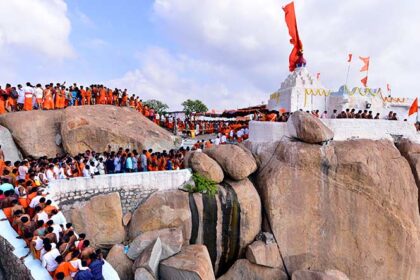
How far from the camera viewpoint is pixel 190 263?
9.86m

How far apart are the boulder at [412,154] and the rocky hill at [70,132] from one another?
1090 cm

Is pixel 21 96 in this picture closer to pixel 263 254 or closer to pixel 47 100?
pixel 47 100

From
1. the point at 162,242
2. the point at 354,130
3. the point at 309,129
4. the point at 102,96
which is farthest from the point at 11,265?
the point at 354,130

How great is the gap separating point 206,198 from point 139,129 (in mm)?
5438

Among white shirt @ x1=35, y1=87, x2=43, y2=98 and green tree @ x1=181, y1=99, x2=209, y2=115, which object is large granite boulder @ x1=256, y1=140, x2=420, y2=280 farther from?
green tree @ x1=181, y1=99, x2=209, y2=115

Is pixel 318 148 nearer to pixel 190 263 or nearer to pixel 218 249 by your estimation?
pixel 218 249

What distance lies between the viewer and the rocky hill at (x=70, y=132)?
1360 centimetres

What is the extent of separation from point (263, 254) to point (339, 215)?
11.3ft

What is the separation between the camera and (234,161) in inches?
480

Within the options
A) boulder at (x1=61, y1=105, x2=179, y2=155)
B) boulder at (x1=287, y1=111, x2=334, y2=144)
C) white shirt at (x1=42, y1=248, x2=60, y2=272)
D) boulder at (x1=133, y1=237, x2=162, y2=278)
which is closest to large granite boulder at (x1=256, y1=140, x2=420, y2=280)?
boulder at (x1=287, y1=111, x2=334, y2=144)

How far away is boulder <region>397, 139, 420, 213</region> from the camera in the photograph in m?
13.1

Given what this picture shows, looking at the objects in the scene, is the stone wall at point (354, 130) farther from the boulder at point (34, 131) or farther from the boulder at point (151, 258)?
the boulder at point (34, 131)

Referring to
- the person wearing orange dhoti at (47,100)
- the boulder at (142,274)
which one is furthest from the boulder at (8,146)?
the boulder at (142,274)

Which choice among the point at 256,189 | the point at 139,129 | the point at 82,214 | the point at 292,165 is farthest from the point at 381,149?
the point at 82,214
